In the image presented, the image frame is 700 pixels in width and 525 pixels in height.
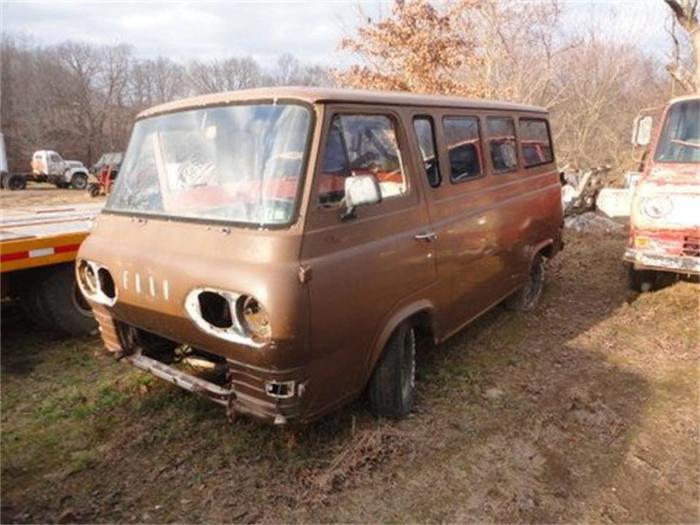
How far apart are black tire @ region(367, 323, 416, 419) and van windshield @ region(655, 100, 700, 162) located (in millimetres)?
4472

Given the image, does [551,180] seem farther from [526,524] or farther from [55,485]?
[55,485]

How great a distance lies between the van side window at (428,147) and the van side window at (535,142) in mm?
1929

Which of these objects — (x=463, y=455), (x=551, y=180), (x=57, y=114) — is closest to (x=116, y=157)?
(x=57, y=114)

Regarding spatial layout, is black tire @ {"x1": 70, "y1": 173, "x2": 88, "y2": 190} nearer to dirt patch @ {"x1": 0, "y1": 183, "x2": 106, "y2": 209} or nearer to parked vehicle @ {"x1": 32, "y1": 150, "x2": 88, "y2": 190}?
parked vehicle @ {"x1": 32, "y1": 150, "x2": 88, "y2": 190}

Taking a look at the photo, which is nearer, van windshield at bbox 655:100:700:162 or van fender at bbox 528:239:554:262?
van fender at bbox 528:239:554:262

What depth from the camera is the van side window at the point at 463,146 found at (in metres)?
4.13

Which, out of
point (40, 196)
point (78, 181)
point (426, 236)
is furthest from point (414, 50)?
point (78, 181)

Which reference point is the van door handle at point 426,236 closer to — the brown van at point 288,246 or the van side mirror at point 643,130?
the brown van at point 288,246

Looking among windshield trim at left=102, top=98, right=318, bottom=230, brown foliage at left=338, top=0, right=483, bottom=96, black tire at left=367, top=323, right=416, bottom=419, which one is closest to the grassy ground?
black tire at left=367, top=323, right=416, bottom=419

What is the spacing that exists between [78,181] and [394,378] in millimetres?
29805

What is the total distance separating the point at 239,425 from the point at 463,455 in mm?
1503

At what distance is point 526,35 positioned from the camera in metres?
14.6

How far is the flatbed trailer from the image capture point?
455cm

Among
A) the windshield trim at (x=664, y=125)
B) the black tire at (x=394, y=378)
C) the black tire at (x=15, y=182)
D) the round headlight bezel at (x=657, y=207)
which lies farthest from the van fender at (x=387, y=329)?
the black tire at (x=15, y=182)
